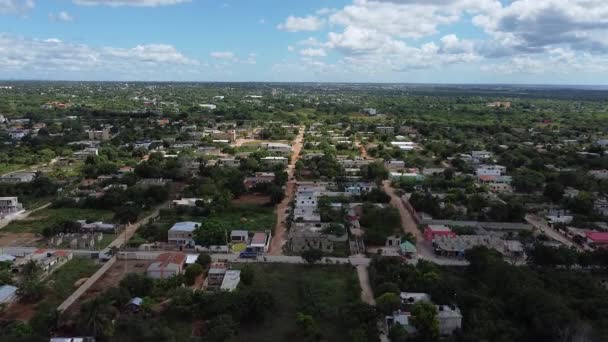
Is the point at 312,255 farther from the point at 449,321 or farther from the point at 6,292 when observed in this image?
the point at 6,292

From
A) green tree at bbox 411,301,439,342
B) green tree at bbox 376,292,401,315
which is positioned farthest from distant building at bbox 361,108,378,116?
green tree at bbox 411,301,439,342

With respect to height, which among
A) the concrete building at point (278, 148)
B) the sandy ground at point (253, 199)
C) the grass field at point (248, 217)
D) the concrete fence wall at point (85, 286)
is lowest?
the concrete fence wall at point (85, 286)

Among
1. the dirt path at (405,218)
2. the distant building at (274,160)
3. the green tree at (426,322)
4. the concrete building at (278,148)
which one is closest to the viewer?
the green tree at (426,322)

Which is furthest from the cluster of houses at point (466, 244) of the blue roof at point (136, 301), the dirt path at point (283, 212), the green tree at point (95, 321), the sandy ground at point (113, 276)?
the green tree at point (95, 321)

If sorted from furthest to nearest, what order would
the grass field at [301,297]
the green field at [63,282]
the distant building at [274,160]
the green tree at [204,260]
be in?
the distant building at [274,160], the green tree at [204,260], the green field at [63,282], the grass field at [301,297]

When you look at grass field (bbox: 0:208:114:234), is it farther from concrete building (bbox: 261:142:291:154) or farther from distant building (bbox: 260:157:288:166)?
concrete building (bbox: 261:142:291:154)

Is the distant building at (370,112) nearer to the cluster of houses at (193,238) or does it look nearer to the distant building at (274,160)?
the distant building at (274,160)

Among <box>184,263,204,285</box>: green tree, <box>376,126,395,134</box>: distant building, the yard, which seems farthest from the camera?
<box>376,126,395,134</box>: distant building
